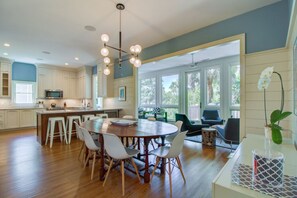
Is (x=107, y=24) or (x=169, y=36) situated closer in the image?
(x=107, y=24)

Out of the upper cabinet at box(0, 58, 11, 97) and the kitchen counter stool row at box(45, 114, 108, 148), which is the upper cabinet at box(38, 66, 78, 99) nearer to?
the upper cabinet at box(0, 58, 11, 97)

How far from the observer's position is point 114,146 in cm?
202

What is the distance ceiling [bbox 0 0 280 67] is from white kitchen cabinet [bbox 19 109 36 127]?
3.16 m

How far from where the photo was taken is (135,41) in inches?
172

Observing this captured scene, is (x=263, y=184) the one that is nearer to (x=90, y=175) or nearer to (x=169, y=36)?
(x=90, y=175)

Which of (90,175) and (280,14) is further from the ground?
(280,14)

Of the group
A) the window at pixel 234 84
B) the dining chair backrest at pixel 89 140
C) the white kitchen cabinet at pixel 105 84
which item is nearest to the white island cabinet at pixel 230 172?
the dining chair backrest at pixel 89 140

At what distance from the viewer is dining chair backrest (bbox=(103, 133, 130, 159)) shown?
1.96 metres

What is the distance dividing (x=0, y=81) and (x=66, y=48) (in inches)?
142

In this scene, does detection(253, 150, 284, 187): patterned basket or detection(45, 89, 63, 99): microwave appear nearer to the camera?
detection(253, 150, 284, 187): patterned basket

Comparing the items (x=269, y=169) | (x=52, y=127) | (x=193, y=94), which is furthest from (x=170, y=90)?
(x=269, y=169)

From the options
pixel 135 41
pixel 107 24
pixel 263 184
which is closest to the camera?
pixel 263 184

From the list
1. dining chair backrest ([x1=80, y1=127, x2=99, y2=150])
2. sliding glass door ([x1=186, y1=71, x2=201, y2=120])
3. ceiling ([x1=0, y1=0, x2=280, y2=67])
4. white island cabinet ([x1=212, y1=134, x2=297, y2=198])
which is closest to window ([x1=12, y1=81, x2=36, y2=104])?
ceiling ([x1=0, y1=0, x2=280, y2=67])

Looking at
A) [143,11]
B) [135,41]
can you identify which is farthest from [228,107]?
[143,11]
